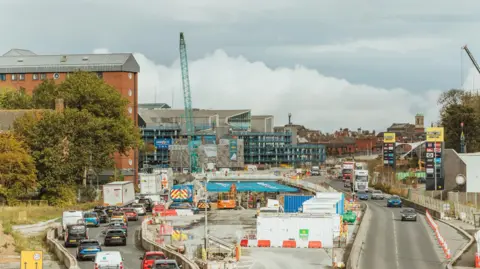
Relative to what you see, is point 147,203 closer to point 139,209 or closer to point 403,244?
point 139,209

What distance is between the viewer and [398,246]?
6575cm

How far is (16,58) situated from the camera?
19250 centimetres

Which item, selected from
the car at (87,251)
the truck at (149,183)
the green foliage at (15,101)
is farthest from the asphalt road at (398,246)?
the green foliage at (15,101)

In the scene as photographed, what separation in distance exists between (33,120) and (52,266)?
67429 millimetres

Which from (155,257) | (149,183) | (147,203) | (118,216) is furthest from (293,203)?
(155,257)

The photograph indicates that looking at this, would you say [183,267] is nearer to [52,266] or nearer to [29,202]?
[52,266]

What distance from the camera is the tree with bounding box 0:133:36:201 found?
105750 millimetres

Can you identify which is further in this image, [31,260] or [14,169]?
[14,169]

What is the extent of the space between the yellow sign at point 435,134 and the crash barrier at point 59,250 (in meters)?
69.7

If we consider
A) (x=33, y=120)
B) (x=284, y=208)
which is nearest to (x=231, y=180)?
(x=33, y=120)

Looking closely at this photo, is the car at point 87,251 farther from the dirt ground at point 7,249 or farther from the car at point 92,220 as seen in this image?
the car at point 92,220

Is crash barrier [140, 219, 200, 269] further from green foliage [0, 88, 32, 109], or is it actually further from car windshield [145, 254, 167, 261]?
green foliage [0, 88, 32, 109]

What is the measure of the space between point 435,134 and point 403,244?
65.9m

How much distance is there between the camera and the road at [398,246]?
180 ft
